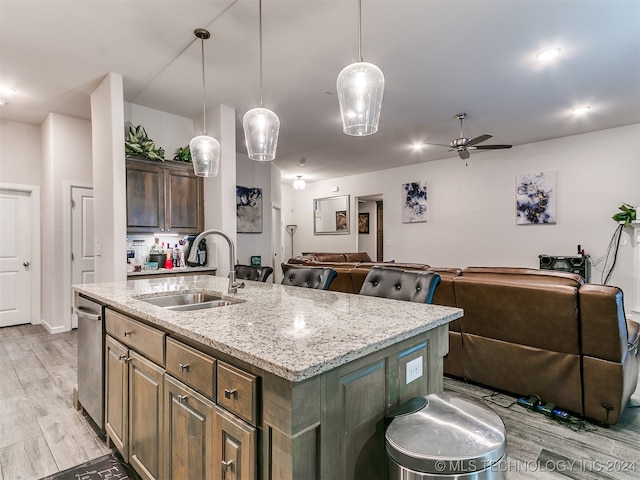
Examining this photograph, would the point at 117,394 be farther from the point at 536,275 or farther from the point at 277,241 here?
the point at 277,241

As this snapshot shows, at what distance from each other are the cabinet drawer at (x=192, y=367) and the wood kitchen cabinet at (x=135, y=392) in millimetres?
105

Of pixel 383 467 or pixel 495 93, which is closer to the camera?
pixel 383 467

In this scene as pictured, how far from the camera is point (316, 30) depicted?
2.82m

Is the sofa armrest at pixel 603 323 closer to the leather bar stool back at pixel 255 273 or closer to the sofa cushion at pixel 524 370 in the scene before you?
the sofa cushion at pixel 524 370

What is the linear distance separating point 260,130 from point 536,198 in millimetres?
5673

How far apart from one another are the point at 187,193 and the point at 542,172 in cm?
592

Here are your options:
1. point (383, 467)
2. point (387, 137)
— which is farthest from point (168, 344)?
point (387, 137)

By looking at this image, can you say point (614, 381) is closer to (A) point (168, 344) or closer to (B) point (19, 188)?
(A) point (168, 344)

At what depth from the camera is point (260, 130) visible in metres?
2.38

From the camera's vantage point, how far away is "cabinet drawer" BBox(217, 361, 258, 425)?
99 centimetres

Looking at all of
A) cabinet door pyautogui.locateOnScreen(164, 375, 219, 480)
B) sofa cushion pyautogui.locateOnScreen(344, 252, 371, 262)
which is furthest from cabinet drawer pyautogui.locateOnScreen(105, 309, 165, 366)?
sofa cushion pyautogui.locateOnScreen(344, 252, 371, 262)

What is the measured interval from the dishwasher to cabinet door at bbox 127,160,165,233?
1625mm

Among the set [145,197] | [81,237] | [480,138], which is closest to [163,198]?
[145,197]

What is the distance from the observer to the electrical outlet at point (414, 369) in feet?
4.28
